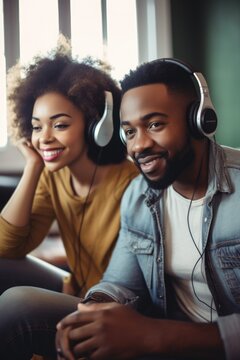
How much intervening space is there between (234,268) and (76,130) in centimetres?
58

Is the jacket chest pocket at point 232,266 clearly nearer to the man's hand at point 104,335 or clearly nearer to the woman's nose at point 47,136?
the man's hand at point 104,335

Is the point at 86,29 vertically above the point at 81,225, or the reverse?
the point at 86,29

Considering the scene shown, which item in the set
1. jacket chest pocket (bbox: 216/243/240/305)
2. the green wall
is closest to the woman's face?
jacket chest pocket (bbox: 216/243/240/305)

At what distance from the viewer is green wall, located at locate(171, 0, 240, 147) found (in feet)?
5.88

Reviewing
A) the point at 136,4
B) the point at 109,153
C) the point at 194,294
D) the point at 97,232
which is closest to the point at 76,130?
the point at 109,153

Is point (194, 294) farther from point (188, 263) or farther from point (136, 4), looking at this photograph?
point (136, 4)

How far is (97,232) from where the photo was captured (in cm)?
124

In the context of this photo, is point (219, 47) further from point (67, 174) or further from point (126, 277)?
point (126, 277)

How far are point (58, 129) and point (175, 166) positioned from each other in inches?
16.0

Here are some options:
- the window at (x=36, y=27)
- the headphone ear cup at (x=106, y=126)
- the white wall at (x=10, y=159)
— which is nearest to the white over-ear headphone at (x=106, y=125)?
the headphone ear cup at (x=106, y=126)

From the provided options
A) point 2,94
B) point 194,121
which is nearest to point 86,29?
point 2,94

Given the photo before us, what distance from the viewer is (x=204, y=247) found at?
3.01 feet

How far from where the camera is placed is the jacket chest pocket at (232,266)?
0.88 meters

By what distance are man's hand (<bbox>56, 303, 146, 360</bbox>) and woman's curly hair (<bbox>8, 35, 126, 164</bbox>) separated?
57 cm
